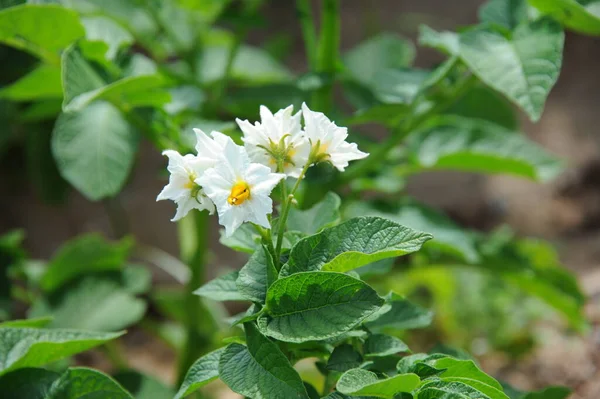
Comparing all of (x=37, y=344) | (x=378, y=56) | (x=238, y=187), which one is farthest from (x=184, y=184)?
(x=378, y=56)

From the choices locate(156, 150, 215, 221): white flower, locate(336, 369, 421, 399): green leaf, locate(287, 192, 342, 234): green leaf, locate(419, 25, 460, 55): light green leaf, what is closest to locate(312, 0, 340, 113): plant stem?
locate(419, 25, 460, 55): light green leaf

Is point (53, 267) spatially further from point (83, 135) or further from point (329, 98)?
point (329, 98)

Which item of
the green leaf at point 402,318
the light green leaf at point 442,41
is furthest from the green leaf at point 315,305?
the light green leaf at point 442,41

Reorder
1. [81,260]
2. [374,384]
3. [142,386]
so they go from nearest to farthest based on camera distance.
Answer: [374,384], [142,386], [81,260]

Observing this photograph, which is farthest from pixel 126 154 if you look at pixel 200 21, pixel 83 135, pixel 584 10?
pixel 584 10

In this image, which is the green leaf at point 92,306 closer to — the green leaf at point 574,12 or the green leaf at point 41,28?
the green leaf at point 41,28

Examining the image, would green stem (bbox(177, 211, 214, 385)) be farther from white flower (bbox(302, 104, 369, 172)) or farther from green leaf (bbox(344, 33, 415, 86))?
white flower (bbox(302, 104, 369, 172))

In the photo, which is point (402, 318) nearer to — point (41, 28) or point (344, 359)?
point (344, 359)
